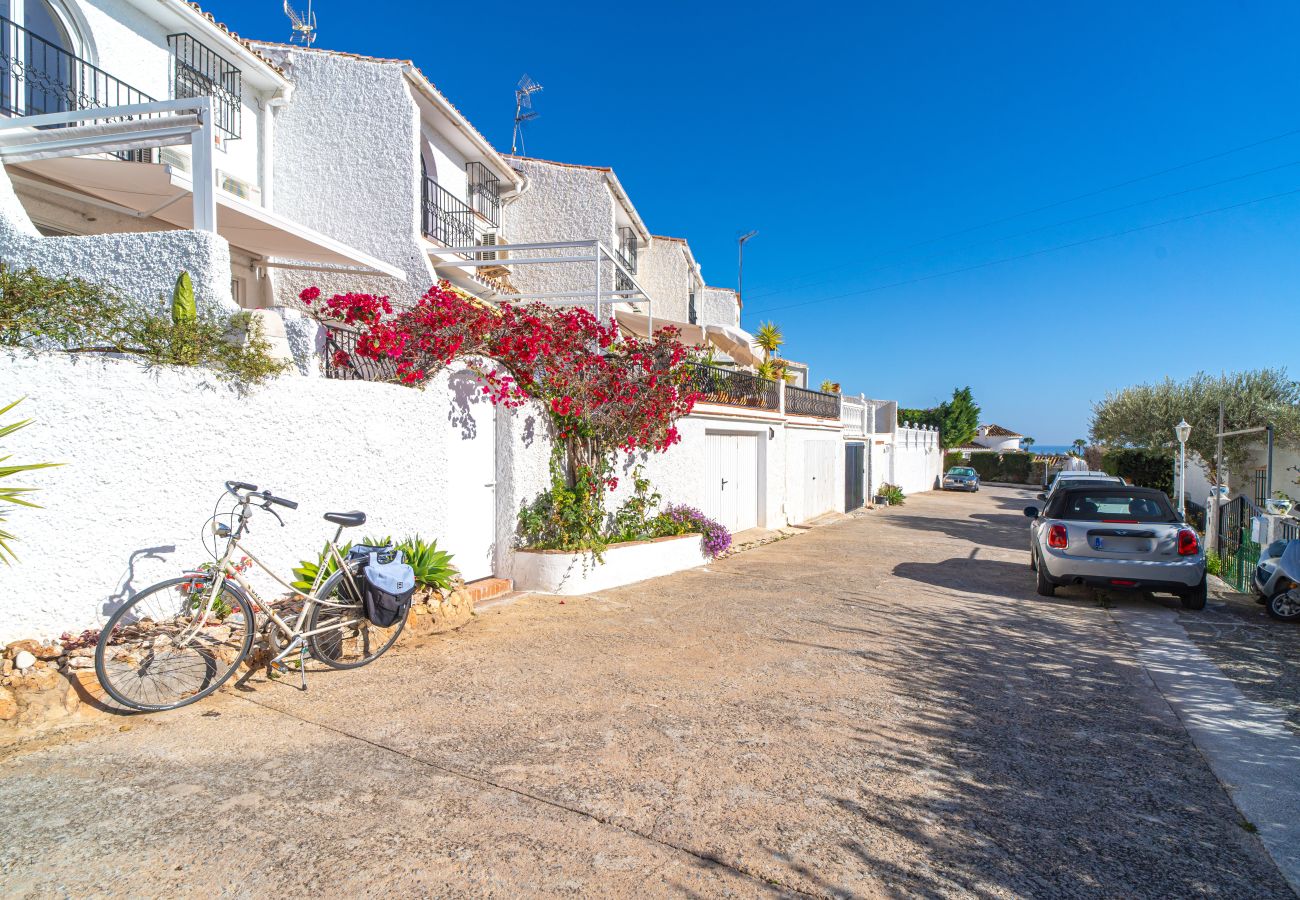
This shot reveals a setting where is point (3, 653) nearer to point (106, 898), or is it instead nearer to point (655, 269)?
point (106, 898)

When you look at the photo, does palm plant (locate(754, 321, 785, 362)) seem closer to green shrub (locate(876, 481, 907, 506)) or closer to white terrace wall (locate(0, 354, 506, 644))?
green shrub (locate(876, 481, 907, 506))

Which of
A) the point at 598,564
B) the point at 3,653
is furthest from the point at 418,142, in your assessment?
the point at 3,653

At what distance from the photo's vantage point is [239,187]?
1155cm

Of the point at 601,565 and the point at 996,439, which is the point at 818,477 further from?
the point at 996,439

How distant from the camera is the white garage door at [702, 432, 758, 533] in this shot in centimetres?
1329

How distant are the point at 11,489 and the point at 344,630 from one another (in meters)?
2.23

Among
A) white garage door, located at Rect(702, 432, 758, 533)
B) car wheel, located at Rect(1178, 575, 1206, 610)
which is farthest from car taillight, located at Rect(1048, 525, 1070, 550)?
white garage door, located at Rect(702, 432, 758, 533)

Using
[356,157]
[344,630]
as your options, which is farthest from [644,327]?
[344,630]

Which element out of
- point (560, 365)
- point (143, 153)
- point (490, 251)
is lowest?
point (560, 365)

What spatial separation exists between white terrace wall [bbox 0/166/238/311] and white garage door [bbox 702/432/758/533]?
348 inches

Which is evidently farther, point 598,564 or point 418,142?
point 418,142

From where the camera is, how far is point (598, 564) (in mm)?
8734

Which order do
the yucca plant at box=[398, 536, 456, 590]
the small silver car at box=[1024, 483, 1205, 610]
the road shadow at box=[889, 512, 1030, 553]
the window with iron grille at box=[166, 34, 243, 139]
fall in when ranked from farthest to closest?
the road shadow at box=[889, 512, 1030, 553]
the window with iron grille at box=[166, 34, 243, 139]
the small silver car at box=[1024, 483, 1205, 610]
the yucca plant at box=[398, 536, 456, 590]

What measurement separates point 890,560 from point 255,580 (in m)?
9.82
